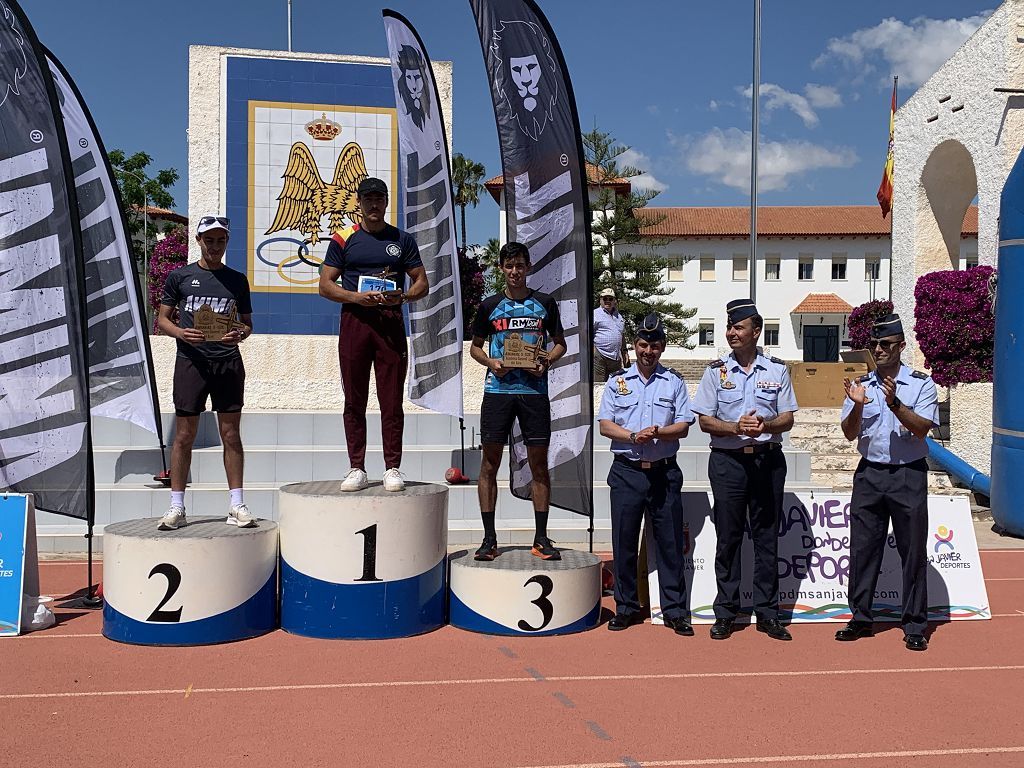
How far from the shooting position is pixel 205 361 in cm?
553

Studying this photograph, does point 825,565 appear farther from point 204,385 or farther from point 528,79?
point 204,385

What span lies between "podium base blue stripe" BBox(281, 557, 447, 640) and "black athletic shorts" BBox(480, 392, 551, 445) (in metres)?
0.93

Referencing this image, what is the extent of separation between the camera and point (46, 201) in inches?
234

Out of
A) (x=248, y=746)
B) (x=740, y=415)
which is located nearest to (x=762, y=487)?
(x=740, y=415)

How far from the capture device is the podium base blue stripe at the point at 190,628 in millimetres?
5180

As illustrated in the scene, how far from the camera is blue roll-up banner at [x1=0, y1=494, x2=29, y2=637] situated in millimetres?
5441

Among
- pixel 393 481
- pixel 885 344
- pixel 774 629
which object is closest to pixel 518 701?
pixel 393 481

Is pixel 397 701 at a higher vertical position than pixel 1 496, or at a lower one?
lower

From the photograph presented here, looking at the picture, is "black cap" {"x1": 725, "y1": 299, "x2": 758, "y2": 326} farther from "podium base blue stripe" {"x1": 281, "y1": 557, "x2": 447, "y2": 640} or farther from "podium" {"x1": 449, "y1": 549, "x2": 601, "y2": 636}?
"podium base blue stripe" {"x1": 281, "y1": 557, "x2": 447, "y2": 640}

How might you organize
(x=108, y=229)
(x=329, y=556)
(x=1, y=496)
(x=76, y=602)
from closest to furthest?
(x=329, y=556) → (x=1, y=496) → (x=76, y=602) → (x=108, y=229)

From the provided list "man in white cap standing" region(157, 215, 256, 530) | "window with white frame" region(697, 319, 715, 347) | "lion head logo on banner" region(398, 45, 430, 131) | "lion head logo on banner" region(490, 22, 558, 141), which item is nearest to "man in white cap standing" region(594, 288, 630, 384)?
"lion head logo on banner" region(398, 45, 430, 131)

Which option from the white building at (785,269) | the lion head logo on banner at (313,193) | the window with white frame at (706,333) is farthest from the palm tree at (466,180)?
the lion head logo on banner at (313,193)

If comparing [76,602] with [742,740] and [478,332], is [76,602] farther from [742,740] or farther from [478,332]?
[742,740]

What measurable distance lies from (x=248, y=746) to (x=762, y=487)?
127 inches
